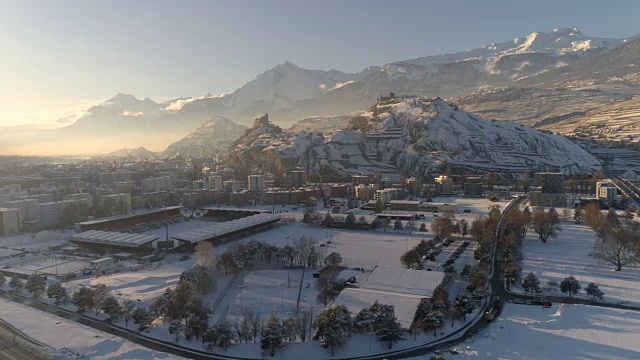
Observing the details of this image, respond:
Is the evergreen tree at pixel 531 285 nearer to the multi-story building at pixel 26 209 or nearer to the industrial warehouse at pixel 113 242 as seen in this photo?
the industrial warehouse at pixel 113 242

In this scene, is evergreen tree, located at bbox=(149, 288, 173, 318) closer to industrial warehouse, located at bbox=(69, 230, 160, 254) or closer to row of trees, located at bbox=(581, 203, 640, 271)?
industrial warehouse, located at bbox=(69, 230, 160, 254)

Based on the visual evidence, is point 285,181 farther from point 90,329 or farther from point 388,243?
point 90,329

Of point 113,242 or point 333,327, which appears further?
point 113,242

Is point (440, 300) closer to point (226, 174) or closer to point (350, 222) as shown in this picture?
point (350, 222)

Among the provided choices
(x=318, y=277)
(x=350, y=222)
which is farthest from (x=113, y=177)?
(x=318, y=277)

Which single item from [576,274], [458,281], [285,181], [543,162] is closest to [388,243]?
[458,281]

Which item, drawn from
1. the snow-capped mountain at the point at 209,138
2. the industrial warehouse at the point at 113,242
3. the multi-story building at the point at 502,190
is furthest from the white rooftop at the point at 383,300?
the snow-capped mountain at the point at 209,138
